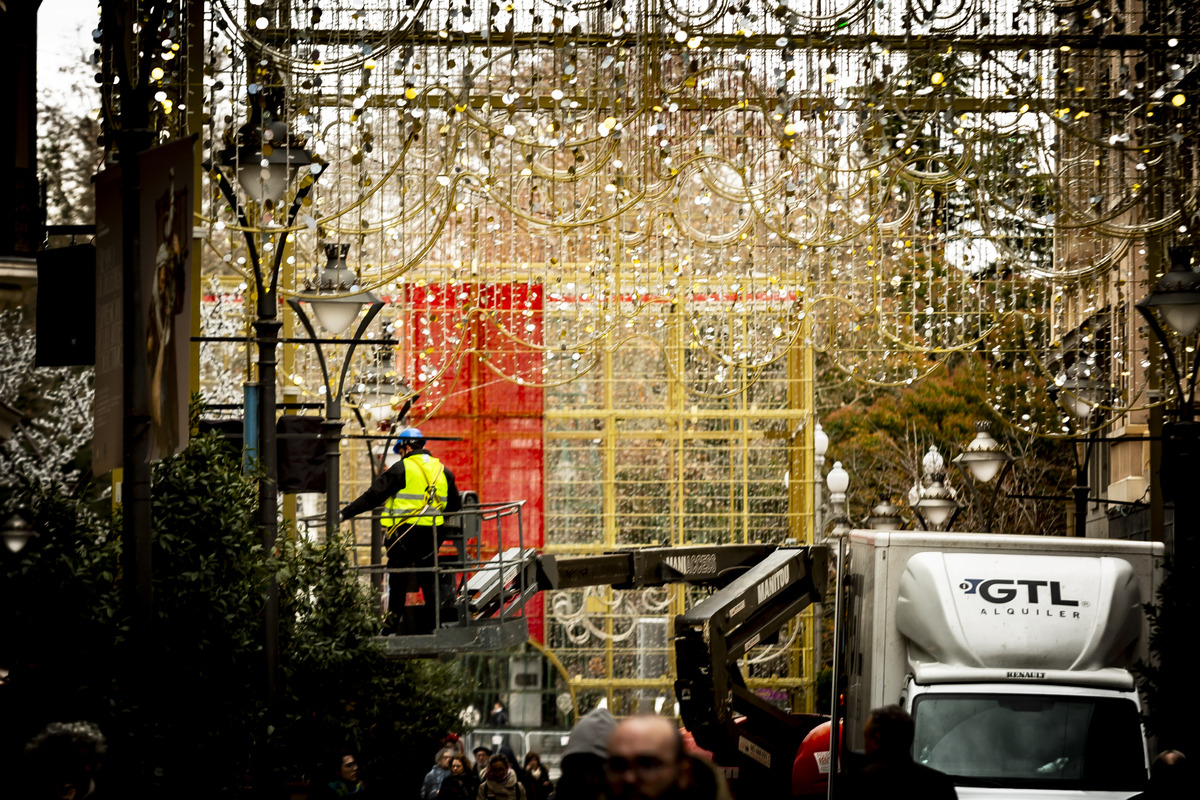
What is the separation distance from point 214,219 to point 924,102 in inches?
248

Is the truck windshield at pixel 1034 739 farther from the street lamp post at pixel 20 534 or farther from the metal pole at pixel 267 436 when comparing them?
the street lamp post at pixel 20 534

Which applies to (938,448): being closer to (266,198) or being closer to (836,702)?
(836,702)

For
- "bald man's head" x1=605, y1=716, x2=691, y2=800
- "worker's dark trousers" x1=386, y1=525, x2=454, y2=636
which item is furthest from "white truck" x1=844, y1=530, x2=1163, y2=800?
"bald man's head" x1=605, y1=716, x2=691, y2=800

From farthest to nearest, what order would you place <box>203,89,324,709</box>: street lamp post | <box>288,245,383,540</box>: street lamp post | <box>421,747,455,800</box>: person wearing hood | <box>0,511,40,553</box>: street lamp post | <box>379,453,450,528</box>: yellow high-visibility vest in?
<box>421,747,455,800</box>: person wearing hood → <box>379,453,450,528</box>: yellow high-visibility vest → <box>288,245,383,540</box>: street lamp post → <box>203,89,324,709</box>: street lamp post → <box>0,511,40,553</box>: street lamp post

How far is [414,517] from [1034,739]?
6.08 meters

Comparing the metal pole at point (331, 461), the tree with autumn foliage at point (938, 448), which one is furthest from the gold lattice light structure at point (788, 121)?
the tree with autumn foliage at point (938, 448)

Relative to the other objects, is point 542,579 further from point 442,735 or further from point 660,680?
point 660,680

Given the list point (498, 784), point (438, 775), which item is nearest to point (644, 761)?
point (498, 784)

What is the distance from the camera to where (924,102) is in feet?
53.4

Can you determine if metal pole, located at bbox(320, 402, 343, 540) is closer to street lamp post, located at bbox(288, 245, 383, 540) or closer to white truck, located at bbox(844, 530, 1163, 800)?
street lamp post, located at bbox(288, 245, 383, 540)

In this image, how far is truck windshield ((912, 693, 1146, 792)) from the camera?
1257 centimetres

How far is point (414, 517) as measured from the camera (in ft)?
53.6

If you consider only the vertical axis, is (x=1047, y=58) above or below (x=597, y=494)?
above

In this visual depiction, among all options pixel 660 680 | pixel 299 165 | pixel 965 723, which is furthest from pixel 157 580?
pixel 660 680
